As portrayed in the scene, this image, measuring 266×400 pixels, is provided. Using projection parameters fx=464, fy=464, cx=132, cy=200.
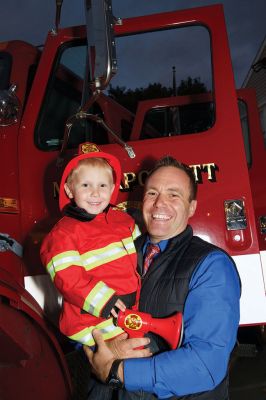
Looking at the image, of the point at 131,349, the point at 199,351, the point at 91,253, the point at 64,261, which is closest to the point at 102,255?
the point at 91,253

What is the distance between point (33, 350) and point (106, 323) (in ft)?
1.17

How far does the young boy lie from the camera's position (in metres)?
1.74

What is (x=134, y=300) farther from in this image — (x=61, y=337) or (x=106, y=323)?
(x=61, y=337)

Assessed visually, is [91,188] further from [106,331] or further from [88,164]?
[106,331]

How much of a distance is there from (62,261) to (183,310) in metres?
0.49

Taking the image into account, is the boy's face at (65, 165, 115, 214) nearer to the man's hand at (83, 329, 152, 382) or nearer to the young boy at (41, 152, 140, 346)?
the young boy at (41, 152, 140, 346)

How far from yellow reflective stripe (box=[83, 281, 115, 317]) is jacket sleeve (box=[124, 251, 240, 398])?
220 millimetres

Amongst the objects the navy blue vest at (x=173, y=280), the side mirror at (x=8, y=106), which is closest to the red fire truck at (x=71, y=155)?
the side mirror at (x=8, y=106)

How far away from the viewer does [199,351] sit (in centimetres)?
153

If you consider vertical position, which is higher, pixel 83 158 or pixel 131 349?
pixel 83 158

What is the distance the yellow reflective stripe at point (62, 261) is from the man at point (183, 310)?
284mm

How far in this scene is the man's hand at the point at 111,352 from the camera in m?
1.65

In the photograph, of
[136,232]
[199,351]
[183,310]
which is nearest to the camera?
[199,351]

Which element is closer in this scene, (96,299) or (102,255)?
(96,299)
